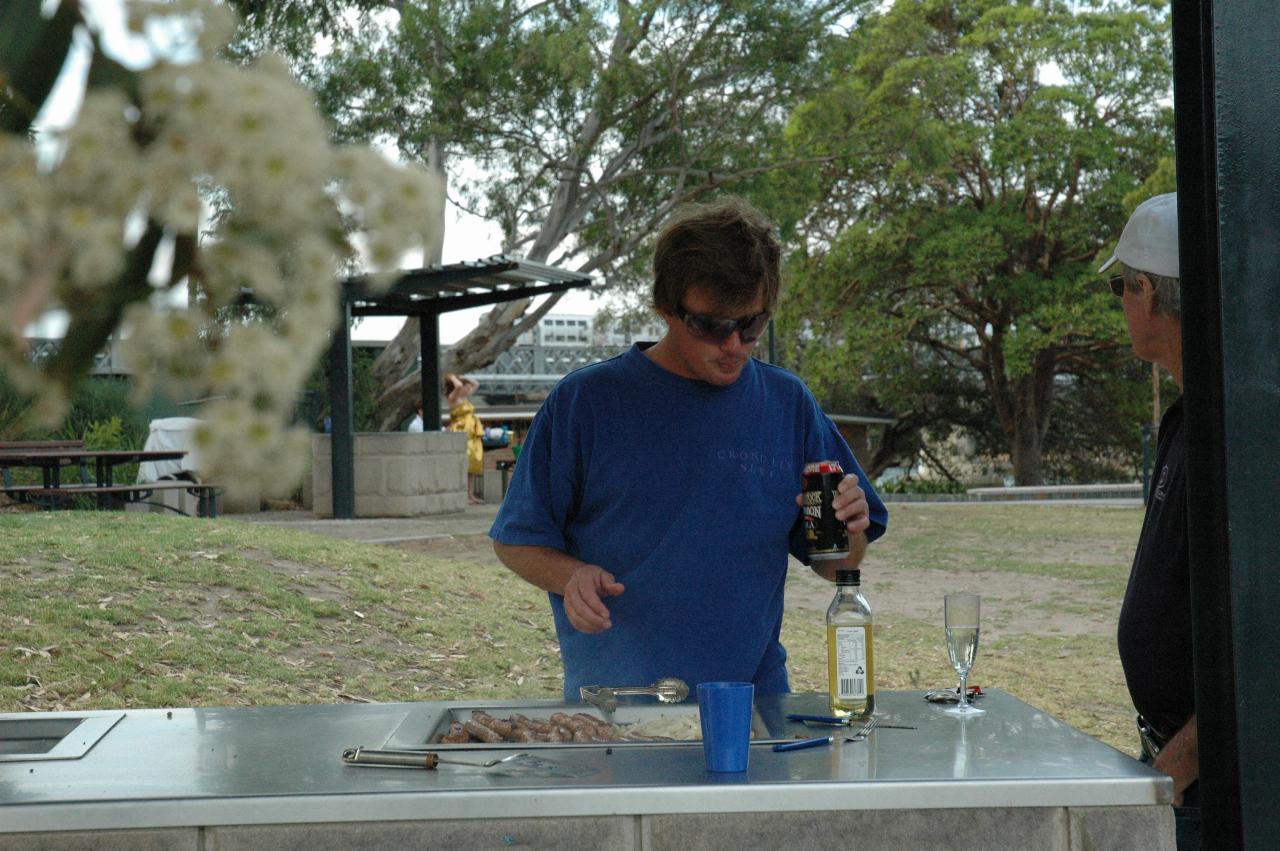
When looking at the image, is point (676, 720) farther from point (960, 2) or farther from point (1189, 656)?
point (960, 2)

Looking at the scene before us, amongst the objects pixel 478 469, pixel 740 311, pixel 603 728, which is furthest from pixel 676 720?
pixel 478 469

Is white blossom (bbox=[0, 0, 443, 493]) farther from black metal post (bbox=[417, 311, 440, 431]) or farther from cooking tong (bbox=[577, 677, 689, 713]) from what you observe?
black metal post (bbox=[417, 311, 440, 431])

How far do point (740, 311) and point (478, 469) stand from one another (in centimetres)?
1687

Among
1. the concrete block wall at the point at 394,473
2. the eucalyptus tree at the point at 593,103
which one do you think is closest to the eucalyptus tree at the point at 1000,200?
the eucalyptus tree at the point at 593,103

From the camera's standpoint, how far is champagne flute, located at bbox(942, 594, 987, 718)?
245cm

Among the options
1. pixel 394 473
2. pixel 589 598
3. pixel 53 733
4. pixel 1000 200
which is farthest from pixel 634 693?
pixel 1000 200

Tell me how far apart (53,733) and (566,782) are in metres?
1.14

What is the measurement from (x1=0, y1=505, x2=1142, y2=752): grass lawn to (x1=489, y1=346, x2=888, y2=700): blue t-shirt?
387 centimetres

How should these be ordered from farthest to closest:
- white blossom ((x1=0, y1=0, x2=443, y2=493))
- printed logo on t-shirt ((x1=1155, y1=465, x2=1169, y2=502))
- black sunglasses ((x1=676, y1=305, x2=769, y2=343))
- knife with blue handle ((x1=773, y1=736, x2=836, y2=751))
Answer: black sunglasses ((x1=676, y1=305, x2=769, y2=343))
printed logo on t-shirt ((x1=1155, y1=465, x2=1169, y2=502))
knife with blue handle ((x1=773, y1=736, x2=836, y2=751))
white blossom ((x1=0, y1=0, x2=443, y2=493))

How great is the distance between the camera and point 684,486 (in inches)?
109

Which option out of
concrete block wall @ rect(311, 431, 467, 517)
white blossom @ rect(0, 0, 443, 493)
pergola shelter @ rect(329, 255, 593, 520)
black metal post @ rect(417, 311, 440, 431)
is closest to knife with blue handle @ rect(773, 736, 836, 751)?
white blossom @ rect(0, 0, 443, 493)

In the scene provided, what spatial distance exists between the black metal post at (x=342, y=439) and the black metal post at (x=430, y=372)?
1278mm

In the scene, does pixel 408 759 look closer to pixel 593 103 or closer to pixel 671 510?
pixel 671 510

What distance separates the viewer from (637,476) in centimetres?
280
